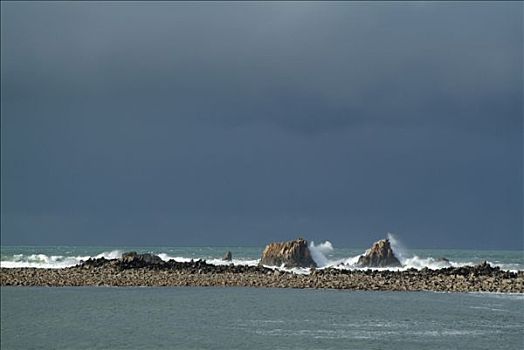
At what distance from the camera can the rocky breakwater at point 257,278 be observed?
47.5 m

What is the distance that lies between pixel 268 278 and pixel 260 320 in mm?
18990

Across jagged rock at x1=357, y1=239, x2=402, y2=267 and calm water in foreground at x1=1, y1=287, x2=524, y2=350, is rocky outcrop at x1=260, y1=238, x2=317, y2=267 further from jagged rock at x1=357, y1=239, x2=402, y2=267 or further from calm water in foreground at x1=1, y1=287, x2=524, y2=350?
calm water in foreground at x1=1, y1=287, x2=524, y2=350

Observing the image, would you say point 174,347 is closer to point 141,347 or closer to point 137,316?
point 141,347

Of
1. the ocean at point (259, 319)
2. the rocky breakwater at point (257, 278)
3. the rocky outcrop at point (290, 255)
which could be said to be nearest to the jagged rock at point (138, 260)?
the rocky breakwater at point (257, 278)

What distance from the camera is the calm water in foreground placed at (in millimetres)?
27062

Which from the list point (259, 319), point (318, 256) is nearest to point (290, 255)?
point (318, 256)

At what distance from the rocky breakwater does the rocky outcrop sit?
876 cm

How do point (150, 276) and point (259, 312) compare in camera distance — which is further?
point (150, 276)

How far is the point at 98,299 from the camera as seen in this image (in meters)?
40.8

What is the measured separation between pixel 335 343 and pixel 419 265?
4303 centimetres

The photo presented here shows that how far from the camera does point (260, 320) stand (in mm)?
32750

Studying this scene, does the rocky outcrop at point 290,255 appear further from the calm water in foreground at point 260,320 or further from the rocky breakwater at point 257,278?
the calm water in foreground at point 260,320

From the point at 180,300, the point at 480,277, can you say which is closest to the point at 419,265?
the point at 480,277

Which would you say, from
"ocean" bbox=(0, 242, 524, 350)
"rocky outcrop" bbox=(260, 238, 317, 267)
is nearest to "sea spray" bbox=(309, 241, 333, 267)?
"rocky outcrop" bbox=(260, 238, 317, 267)
